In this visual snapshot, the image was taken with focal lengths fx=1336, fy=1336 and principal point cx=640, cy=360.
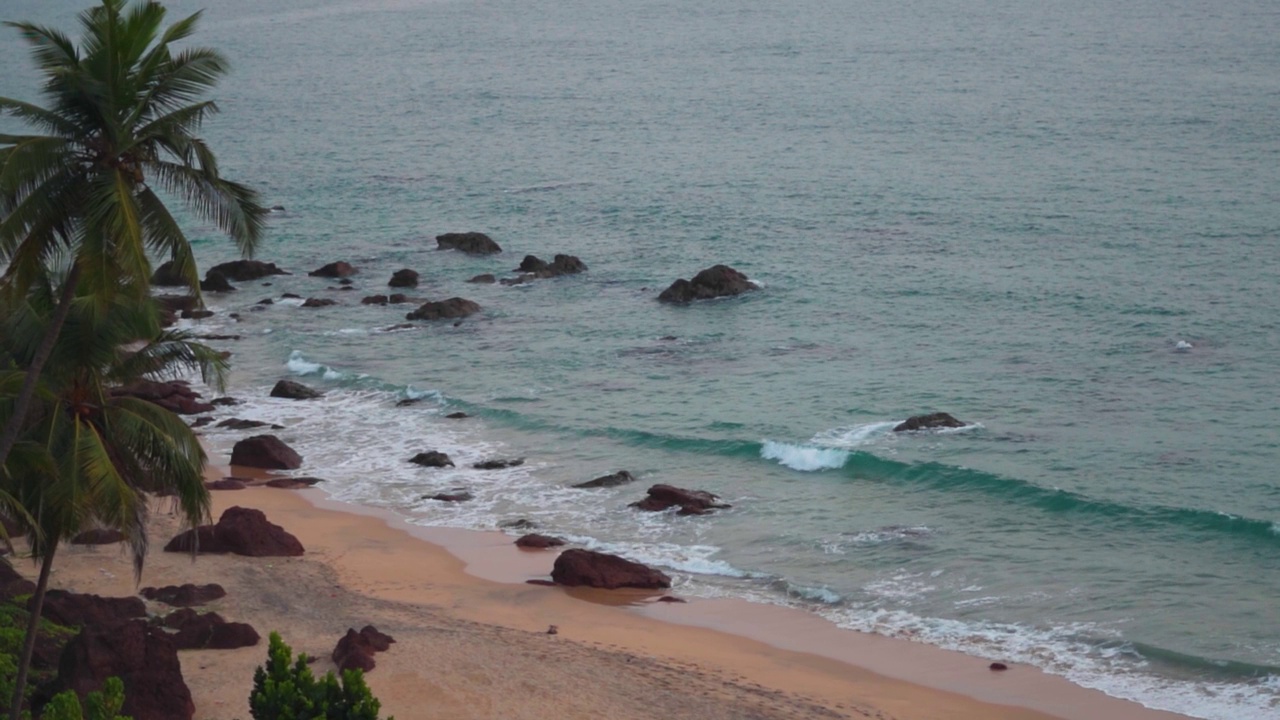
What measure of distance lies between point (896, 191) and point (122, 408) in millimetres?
54337

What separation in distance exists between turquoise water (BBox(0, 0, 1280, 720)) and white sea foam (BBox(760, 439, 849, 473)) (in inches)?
3.1

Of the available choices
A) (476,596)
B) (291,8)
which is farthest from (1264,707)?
(291,8)

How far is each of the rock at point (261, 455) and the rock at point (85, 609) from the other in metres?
11.8

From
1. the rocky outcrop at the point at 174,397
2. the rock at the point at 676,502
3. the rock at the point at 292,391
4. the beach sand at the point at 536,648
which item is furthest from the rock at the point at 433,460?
the rocky outcrop at the point at 174,397

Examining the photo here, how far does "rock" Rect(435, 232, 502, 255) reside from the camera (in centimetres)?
6059

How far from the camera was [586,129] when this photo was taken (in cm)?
9319

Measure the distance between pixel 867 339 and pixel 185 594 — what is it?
88.9 ft

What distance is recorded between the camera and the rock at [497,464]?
115 ft

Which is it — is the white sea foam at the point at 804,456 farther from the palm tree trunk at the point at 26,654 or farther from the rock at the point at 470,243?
the rock at the point at 470,243

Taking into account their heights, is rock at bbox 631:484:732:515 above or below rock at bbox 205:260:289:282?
below

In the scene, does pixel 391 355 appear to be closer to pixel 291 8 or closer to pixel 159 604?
pixel 159 604

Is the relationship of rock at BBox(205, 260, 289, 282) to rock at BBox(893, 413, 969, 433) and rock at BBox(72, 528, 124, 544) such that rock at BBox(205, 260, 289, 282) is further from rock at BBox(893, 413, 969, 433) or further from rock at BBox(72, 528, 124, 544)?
rock at BBox(893, 413, 969, 433)

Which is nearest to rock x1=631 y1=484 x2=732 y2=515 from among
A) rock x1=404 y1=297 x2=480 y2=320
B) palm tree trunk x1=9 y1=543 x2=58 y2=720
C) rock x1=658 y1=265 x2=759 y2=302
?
palm tree trunk x1=9 y1=543 x2=58 y2=720

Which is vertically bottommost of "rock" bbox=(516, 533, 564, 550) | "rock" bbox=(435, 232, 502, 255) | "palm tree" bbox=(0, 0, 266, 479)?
"rock" bbox=(516, 533, 564, 550)
